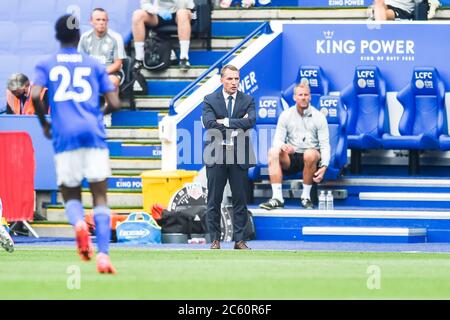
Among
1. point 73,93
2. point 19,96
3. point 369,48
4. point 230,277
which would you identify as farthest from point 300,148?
point 73,93

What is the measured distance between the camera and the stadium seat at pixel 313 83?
2155cm

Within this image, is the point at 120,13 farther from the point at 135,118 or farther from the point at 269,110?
the point at 269,110

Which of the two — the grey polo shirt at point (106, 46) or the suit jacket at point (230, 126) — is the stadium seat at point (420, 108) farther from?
the suit jacket at point (230, 126)

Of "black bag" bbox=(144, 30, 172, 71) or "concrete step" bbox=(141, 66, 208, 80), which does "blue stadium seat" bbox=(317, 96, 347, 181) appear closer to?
"concrete step" bbox=(141, 66, 208, 80)

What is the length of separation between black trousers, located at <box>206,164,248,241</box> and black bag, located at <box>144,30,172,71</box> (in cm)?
578

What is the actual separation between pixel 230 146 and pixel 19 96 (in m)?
5.37

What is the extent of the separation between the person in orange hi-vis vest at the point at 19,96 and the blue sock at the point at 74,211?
28.3ft

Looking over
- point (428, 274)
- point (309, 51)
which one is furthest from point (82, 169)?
point (309, 51)

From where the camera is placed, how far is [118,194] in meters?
21.1

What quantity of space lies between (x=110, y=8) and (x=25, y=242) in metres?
5.83

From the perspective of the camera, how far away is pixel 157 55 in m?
22.9

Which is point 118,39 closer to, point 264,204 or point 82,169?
point 264,204

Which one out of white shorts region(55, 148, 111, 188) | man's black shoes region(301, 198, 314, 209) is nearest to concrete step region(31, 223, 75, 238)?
man's black shoes region(301, 198, 314, 209)

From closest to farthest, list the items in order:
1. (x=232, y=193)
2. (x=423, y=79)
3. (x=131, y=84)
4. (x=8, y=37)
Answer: (x=232, y=193) < (x=423, y=79) < (x=131, y=84) < (x=8, y=37)
